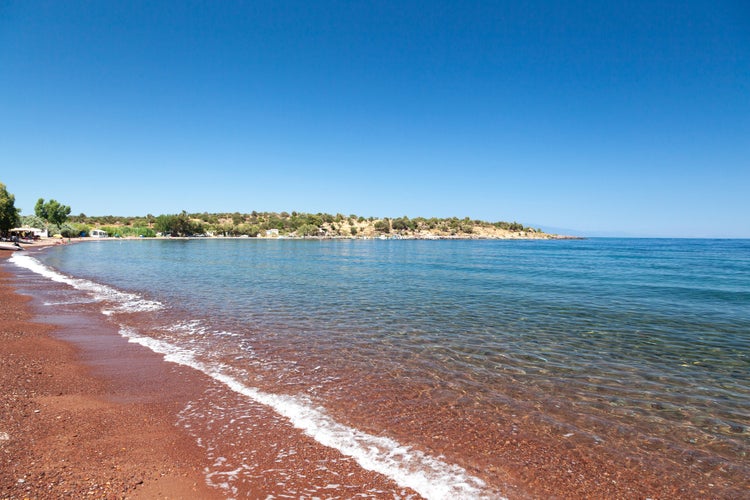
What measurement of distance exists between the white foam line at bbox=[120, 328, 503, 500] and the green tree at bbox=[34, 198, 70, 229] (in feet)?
434

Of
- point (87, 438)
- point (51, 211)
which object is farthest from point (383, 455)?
point (51, 211)

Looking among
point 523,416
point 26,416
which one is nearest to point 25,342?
point 26,416

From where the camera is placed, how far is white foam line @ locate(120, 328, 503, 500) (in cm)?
484

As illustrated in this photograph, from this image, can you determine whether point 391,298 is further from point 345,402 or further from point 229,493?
point 229,493

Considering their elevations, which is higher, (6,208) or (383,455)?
(6,208)

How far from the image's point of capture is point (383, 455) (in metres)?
5.53

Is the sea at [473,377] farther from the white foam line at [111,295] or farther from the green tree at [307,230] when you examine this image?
the green tree at [307,230]

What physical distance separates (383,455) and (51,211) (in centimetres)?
13955

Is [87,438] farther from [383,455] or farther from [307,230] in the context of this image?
[307,230]

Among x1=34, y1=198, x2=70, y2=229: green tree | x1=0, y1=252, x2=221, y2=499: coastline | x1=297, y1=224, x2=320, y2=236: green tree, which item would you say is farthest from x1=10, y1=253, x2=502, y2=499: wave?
x1=297, y1=224, x2=320, y2=236: green tree

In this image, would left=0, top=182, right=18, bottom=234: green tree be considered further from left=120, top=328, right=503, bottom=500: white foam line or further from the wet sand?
left=120, top=328, right=503, bottom=500: white foam line

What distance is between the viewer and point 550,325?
46.3ft

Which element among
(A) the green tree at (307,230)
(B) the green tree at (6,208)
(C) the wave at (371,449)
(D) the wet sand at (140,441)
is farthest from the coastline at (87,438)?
(A) the green tree at (307,230)

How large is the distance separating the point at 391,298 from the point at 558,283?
13.9m
